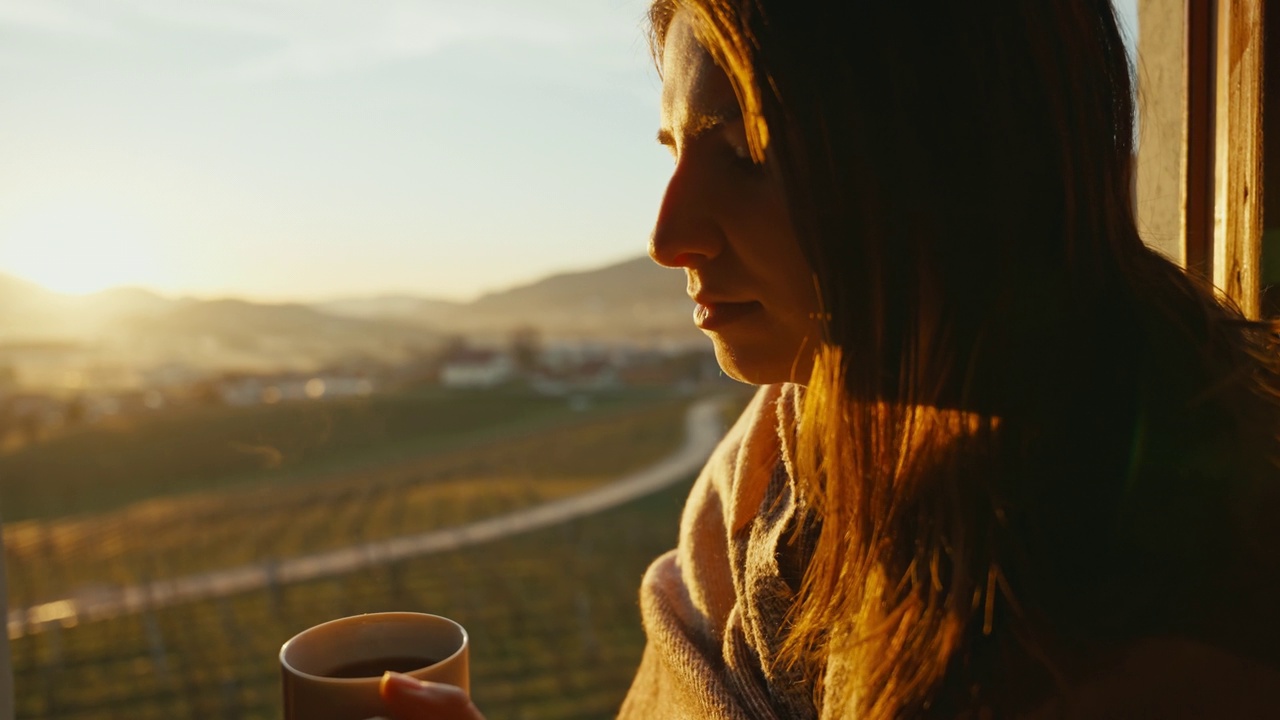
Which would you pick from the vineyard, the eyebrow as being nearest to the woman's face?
the eyebrow

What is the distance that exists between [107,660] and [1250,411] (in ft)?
16.4

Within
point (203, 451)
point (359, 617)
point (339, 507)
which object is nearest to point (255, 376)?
point (203, 451)

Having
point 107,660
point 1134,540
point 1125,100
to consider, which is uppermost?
point 1125,100

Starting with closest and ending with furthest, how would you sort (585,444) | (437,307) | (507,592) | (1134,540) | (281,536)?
(1134,540), (437,307), (281,536), (507,592), (585,444)

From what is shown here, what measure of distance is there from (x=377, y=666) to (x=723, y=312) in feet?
1.01

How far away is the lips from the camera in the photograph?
54 cm

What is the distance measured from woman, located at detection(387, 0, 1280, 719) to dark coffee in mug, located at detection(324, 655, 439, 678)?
0.10 meters

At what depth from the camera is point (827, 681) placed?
56cm

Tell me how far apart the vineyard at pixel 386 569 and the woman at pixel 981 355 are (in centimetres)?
155

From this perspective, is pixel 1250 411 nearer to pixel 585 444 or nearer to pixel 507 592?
pixel 507 592

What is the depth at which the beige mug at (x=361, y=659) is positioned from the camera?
446mm

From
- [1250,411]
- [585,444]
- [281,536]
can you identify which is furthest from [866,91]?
[585,444]

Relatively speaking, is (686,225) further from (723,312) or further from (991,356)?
(991,356)

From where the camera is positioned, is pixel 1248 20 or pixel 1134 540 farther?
pixel 1248 20
